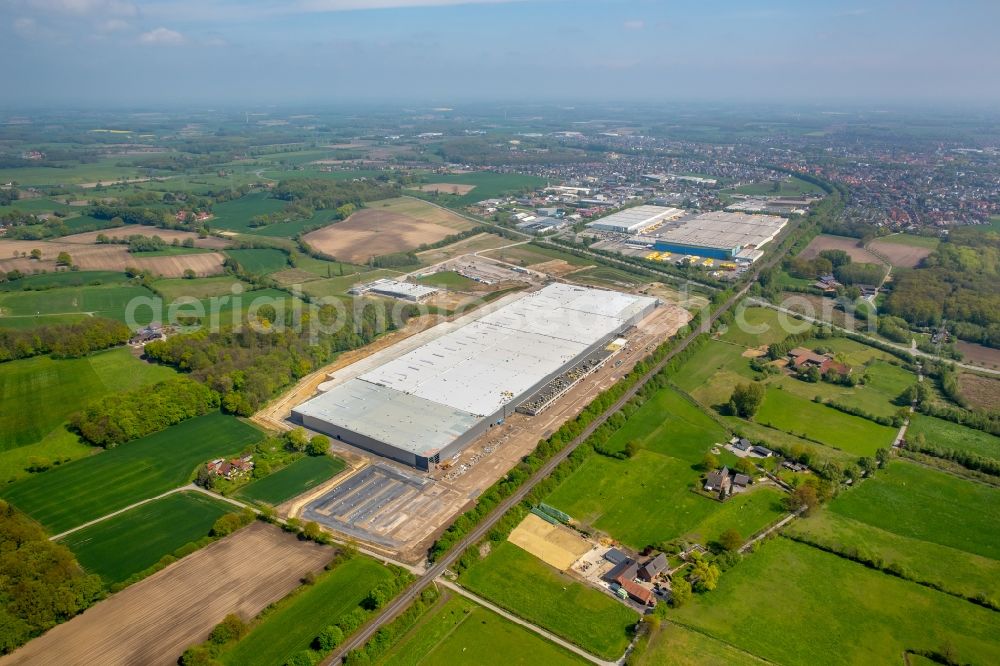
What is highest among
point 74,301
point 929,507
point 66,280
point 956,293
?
point 956,293

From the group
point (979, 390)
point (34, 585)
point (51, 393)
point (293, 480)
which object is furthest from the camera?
point (979, 390)

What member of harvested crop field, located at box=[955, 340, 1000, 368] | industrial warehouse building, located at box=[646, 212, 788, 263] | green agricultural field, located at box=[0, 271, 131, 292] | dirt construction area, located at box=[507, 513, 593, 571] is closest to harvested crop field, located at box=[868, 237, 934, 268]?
industrial warehouse building, located at box=[646, 212, 788, 263]

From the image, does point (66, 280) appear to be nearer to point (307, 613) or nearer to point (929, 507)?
point (307, 613)

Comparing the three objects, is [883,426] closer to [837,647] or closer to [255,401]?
[837,647]

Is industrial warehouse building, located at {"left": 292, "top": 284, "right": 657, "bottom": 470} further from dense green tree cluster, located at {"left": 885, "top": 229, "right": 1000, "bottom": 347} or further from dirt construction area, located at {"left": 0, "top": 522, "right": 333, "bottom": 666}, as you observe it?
dense green tree cluster, located at {"left": 885, "top": 229, "right": 1000, "bottom": 347}

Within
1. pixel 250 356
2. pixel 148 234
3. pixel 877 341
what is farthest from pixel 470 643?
pixel 148 234

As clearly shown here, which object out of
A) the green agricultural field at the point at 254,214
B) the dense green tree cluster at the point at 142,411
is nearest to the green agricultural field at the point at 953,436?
the dense green tree cluster at the point at 142,411
